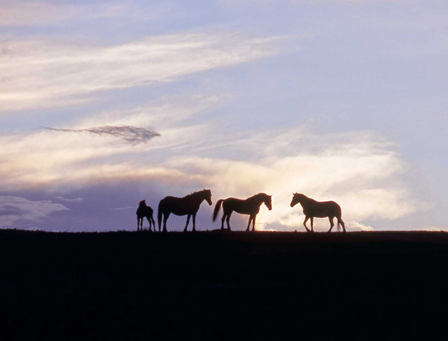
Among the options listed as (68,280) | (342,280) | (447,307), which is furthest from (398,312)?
(68,280)

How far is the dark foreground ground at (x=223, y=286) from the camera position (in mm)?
18906

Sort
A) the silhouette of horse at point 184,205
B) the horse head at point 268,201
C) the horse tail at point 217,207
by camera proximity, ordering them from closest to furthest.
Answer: the silhouette of horse at point 184,205 < the horse head at point 268,201 < the horse tail at point 217,207

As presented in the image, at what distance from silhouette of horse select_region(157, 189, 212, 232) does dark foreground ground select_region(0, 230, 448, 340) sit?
7.49 feet

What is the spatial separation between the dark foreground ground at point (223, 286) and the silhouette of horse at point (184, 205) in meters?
2.28

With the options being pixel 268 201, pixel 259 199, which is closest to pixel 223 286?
pixel 259 199

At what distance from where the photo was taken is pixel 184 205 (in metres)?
36.8

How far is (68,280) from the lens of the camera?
2573 cm

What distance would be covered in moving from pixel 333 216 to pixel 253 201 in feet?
15.0

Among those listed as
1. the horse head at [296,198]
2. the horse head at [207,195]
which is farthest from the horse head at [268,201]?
the horse head at [207,195]

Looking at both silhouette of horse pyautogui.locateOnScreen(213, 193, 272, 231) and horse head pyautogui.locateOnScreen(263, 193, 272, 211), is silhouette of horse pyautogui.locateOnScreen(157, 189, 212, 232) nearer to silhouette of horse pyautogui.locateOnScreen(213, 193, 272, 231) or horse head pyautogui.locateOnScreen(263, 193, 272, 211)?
silhouette of horse pyautogui.locateOnScreen(213, 193, 272, 231)

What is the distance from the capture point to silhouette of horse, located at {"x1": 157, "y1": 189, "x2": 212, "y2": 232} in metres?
36.8

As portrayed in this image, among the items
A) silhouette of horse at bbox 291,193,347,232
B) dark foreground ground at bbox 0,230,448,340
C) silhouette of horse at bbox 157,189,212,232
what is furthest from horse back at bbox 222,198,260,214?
dark foreground ground at bbox 0,230,448,340

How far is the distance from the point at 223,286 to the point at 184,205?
46.0 ft

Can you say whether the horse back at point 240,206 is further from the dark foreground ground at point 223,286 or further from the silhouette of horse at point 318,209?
the dark foreground ground at point 223,286
